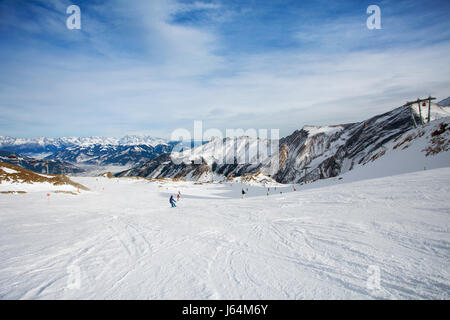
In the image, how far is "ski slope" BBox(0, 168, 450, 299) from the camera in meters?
4.93

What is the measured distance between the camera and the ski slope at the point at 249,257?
16.2 feet

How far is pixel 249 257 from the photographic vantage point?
6.77m

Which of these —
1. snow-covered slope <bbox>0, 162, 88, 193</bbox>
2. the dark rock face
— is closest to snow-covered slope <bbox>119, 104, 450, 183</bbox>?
the dark rock face

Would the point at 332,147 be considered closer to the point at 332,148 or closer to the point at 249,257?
the point at 332,148

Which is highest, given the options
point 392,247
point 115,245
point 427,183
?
point 427,183

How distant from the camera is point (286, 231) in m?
9.15

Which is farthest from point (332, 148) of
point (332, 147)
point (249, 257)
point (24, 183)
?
point (24, 183)

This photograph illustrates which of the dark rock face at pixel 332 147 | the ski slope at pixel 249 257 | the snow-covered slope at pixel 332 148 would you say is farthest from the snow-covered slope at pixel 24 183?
the dark rock face at pixel 332 147

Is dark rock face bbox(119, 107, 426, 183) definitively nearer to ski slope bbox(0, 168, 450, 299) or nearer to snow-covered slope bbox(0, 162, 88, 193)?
ski slope bbox(0, 168, 450, 299)

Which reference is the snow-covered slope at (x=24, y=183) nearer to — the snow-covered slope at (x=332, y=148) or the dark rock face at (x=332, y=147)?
the snow-covered slope at (x=332, y=148)

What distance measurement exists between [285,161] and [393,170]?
340 ft
